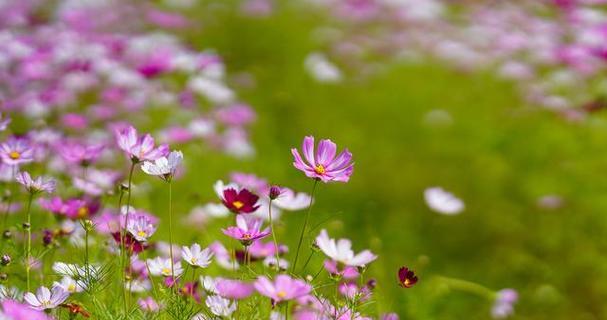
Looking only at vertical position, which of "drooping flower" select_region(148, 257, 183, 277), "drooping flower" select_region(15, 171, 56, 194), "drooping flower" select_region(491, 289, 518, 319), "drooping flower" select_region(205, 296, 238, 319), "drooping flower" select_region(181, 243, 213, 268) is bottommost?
"drooping flower" select_region(491, 289, 518, 319)

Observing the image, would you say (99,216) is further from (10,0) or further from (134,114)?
(10,0)

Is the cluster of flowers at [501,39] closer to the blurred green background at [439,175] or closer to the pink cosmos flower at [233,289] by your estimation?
the blurred green background at [439,175]

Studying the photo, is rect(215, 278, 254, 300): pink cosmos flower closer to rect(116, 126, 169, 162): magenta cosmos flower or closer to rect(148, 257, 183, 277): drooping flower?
rect(148, 257, 183, 277): drooping flower

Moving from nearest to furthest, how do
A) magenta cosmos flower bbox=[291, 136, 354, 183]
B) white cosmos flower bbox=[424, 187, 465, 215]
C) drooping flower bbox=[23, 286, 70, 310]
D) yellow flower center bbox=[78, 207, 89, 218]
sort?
drooping flower bbox=[23, 286, 70, 310] → magenta cosmos flower bbox=[291, 136, 354, 183] → yellow flower center bbox=[78, 207, 89, 218] → white cosmos flower bbox=[424, 187, 465, 215]

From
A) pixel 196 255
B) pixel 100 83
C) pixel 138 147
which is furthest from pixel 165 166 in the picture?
pixel 100 83

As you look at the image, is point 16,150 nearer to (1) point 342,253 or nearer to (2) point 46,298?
(2) point 46,298

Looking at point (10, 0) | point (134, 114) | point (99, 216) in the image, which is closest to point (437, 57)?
point (134, 114)

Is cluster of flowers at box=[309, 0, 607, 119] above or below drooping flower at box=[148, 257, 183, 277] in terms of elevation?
below

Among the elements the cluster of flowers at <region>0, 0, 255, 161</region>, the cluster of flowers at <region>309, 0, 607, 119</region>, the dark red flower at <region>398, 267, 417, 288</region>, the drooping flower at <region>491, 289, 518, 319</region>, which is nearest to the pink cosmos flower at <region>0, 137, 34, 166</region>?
the dark red flower at <region>398, 267, 417, 288</region>
